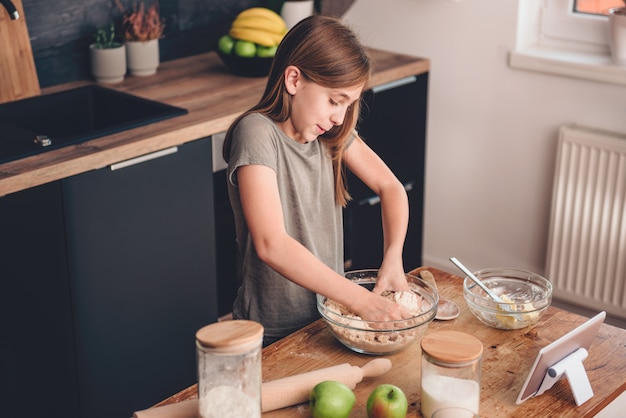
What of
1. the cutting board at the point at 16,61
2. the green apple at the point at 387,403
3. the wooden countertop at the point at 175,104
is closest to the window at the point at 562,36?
the wooden countertop at the point at 175,104

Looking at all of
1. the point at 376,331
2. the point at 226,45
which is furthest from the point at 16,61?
the point at 376,331

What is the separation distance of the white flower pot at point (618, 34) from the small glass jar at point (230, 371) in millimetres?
2156

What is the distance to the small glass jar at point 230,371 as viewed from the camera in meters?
1.18

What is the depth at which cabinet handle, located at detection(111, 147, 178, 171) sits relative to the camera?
90.9 inches

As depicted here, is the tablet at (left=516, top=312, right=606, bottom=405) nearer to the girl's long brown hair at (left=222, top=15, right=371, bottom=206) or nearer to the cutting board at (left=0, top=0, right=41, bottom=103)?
the girl's long brown hair at (left=222, top=15, right=371, bottom=206)

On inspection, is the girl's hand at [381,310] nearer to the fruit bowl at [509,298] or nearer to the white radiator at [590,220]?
the fruit bowl at [509,298]

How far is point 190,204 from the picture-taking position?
2529 mm

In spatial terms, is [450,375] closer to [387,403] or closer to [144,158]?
[387,403]

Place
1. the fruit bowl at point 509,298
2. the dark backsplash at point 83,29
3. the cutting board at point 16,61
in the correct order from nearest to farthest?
the fruit bowl at point 509,298
the cutting board at point 16,61
the dark backsplash at point 83,29

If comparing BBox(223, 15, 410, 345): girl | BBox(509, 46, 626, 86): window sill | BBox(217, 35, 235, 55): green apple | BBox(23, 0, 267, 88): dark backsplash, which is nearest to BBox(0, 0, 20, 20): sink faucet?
BBox(23, 0, 267, 88): dark backsplash

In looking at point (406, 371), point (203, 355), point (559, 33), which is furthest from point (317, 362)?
point (559, 33)

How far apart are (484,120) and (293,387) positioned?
2.14 m

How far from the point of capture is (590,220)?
3.03 m

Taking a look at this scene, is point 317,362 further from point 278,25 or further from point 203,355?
point 278,25
